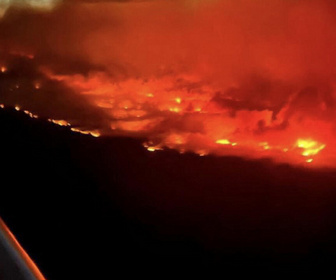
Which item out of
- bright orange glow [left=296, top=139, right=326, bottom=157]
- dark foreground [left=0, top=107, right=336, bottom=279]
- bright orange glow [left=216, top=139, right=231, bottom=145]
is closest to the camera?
dark foreground [left=0, top=107, right=336, bottom=279]

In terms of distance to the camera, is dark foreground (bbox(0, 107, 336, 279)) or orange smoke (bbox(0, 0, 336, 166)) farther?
orange smoke (bbox(0, 0, 336, 166))

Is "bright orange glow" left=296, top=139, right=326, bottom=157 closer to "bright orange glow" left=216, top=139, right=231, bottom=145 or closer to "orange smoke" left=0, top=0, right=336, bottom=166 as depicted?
"orange smoke" left=0, top=0, right=336, bottom=166

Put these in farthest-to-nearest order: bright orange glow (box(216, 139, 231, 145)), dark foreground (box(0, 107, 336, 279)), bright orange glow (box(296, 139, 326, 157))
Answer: bright orange glow (box(216, 139, 231, 145)), bright orange glow (box(296, 139, 326, 157)), dark foreground (box(0, 107, 336, 279))

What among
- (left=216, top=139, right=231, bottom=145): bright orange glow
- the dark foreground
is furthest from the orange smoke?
the dark foreground

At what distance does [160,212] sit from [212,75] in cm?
106

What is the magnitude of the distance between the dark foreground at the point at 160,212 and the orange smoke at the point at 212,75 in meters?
0.16

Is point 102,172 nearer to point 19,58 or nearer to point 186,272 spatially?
point 186,272

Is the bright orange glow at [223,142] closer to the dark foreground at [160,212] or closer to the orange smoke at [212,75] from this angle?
the orange smoke at [212,75]

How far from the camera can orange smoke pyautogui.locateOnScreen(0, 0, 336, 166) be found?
3457mm

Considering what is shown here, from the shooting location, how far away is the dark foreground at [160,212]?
291cm

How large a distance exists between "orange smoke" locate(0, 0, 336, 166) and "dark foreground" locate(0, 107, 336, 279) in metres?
0.16

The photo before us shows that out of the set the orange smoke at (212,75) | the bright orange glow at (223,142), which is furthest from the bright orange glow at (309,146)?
the bright orange glow at (223,142)

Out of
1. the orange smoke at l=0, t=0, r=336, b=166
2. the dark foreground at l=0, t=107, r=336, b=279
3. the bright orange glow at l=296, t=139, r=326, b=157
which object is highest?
the orange smoke at l=0, t=0, r=336, b=166

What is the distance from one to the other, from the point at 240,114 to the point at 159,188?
0.71 m
